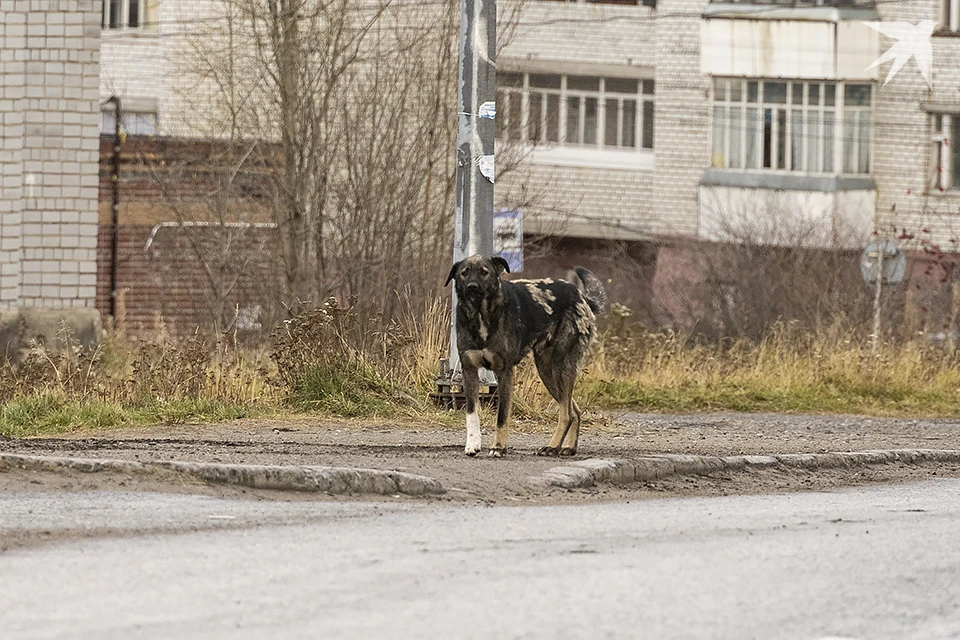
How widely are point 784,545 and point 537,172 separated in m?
33.2

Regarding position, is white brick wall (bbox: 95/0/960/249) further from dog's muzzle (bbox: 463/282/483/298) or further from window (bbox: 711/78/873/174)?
dog's muzzle (bbox: 463/282/483/298)

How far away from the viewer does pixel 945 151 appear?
42.3m

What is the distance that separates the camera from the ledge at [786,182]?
4053 cm

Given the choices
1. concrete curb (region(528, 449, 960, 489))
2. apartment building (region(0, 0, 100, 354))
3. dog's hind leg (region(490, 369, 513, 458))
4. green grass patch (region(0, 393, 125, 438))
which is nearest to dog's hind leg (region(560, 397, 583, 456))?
dog's hind leg (region(490, 369, 513, 458))

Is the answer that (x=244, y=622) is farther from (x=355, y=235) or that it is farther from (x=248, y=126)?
(x=248, y=126)

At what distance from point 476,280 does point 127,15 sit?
33679 millimetres

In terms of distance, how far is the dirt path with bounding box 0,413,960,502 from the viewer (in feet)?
36.3

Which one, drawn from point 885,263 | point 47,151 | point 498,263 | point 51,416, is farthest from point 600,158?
point 498,263

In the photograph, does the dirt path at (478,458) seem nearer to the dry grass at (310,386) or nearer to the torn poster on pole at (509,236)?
the dry grass at (310,386)

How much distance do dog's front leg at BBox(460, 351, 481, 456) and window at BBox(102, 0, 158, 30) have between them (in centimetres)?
3294

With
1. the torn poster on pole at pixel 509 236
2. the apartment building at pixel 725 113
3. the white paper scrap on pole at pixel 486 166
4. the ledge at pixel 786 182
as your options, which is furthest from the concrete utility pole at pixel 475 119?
the ledge at pixel 786 182

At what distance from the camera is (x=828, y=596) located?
22.4 ft

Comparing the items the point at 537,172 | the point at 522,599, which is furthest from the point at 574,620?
the point at 537,172

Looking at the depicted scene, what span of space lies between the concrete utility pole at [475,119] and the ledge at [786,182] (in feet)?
79.3
